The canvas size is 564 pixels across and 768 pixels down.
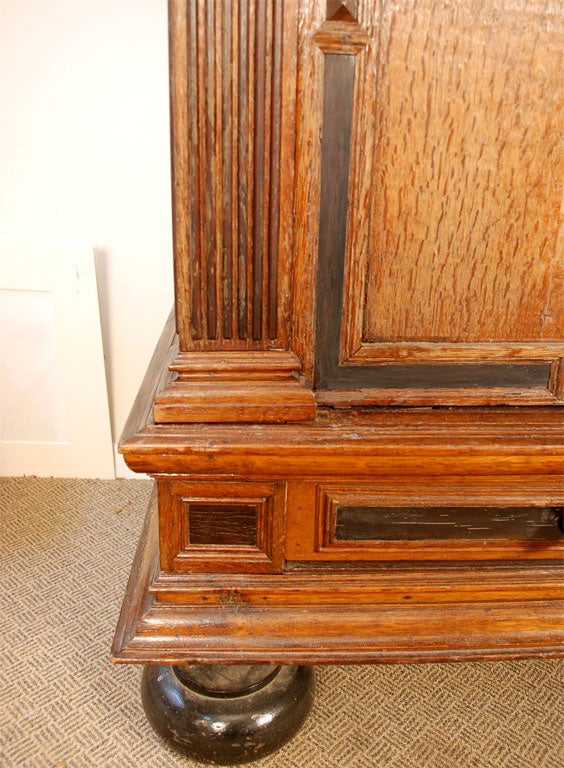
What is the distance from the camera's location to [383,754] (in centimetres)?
94

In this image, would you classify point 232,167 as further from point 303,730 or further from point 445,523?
point 303,730

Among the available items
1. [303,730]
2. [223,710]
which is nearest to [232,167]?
[223,710]

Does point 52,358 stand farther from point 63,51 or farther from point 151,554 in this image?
point 151,554

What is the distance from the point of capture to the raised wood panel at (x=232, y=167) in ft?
2.03

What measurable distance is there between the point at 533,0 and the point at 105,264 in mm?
1044

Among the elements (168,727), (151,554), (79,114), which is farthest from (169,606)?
(79,114)

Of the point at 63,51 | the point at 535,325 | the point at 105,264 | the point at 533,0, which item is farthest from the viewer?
the point at 105,264

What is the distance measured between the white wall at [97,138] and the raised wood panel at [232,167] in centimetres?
76

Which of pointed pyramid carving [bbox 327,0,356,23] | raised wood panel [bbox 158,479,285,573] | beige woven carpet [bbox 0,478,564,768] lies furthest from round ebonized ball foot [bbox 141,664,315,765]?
pointed pyramid carving [bbox 327,0,356,23]

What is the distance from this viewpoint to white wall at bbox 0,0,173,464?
1.29 meters

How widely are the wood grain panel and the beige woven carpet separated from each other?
1.99 ft

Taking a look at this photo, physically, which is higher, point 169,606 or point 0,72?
point 0,72

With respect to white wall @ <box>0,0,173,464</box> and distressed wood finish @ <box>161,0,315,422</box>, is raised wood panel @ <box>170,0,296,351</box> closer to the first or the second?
distressed wood finish @ <box>161,0,315,422</box>

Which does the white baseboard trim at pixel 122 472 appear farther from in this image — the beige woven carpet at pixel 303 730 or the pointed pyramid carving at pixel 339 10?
the pointed pyramid carving at pixel 339 10
